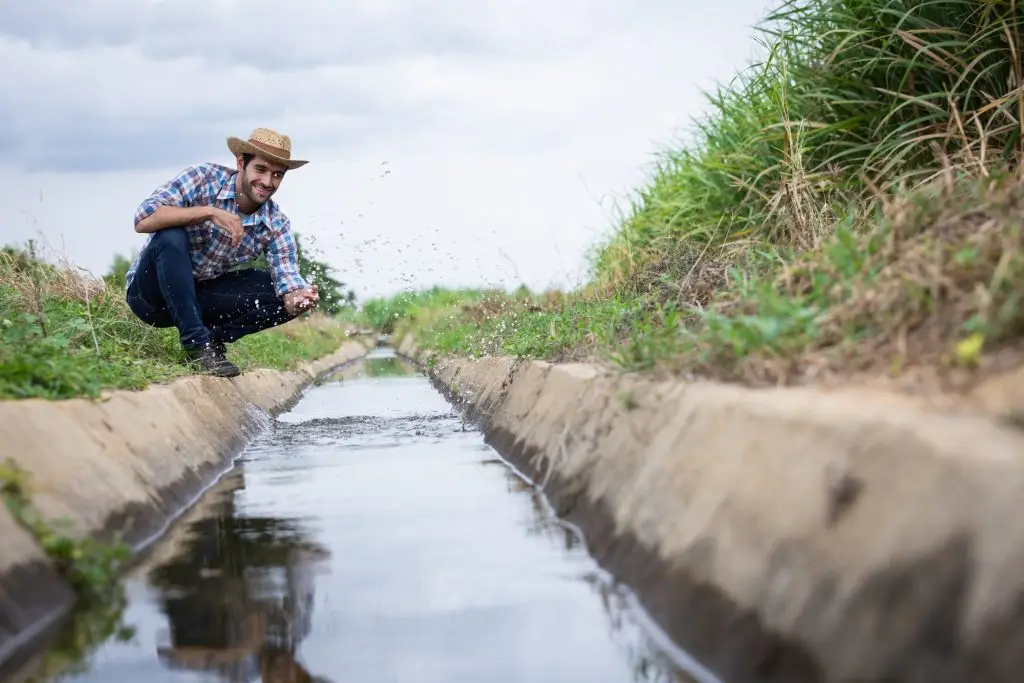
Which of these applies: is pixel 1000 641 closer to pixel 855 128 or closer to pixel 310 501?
pixel 310 501

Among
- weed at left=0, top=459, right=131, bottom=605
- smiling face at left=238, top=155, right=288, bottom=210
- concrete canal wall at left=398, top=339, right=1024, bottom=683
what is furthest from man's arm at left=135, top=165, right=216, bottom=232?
concrete canal wall at left=398, top=339, right=1024, bottom=683

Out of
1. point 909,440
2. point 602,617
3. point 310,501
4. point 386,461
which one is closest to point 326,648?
point 602,617

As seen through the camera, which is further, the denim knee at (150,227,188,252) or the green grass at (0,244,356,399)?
the denim knee at (150,227,188,252)

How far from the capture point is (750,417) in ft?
11.3

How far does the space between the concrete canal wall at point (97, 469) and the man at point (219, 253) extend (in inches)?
47.7

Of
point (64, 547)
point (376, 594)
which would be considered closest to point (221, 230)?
point (64, 547)

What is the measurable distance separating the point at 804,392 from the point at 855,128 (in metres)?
5.45

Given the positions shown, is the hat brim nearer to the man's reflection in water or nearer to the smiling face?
Result: the smiling face

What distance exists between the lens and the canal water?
127 inches

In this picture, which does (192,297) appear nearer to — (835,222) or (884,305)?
(835,222)

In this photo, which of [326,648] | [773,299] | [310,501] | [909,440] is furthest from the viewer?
[310,501]

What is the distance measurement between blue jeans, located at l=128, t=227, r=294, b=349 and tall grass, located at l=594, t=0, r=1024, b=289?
306cm

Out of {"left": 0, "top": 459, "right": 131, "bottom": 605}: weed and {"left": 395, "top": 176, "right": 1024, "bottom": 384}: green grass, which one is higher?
{"left": 395, "top": 176, "right": 1024, "bottom": 384}: green grass

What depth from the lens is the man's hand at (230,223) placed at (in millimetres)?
8320
